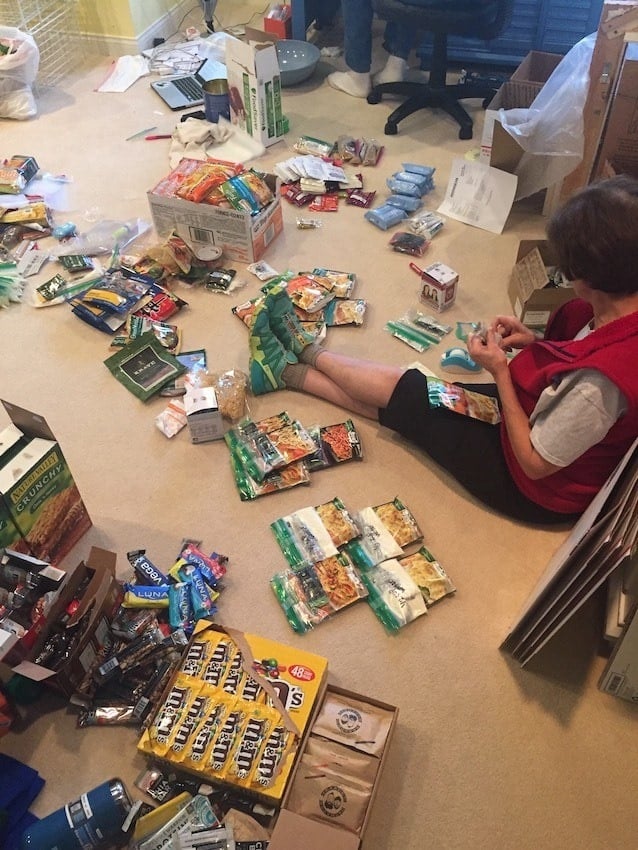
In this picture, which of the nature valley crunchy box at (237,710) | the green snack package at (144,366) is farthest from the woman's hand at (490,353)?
the green snack package at (144,366)

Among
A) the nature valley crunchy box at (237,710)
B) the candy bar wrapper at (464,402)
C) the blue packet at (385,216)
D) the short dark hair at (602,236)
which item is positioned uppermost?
the short dark hair at (602,236)

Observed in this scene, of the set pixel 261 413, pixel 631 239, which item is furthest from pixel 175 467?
pixel 631 239

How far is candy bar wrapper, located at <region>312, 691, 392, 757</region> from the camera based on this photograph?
123 centimetres

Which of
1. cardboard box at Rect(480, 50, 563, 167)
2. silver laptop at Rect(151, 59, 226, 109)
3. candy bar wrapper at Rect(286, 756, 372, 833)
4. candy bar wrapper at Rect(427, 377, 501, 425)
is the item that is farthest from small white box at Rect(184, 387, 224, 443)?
silver laptop at Rect(151, 59, 226, 109)

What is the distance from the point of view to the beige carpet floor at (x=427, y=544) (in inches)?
50.4

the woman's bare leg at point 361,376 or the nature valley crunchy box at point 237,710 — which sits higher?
the woman's bare leg at point 361,376

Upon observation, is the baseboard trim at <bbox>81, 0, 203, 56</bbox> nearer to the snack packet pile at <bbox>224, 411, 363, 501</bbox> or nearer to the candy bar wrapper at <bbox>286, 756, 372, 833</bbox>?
the snack packet pile at <bbox>224, 411, 363, 501</bbox>

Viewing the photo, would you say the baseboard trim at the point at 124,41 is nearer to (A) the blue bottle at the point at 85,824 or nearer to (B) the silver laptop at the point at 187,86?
(B) the silver laptop at the point at 187,86

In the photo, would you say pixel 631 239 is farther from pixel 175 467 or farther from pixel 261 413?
pixel 175 467

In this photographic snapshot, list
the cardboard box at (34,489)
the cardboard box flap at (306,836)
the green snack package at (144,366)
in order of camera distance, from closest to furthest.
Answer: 1. the cardboard box flap at (306,836)
2. the cardboard box at (34,489)
3. the green snack package at (144,366)

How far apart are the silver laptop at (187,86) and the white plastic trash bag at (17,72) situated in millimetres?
569

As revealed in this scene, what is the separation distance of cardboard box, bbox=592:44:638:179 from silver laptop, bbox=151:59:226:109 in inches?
73.2

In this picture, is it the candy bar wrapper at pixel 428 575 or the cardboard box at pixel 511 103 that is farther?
the cardboard box at pixel 511 103

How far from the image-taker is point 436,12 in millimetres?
2682
